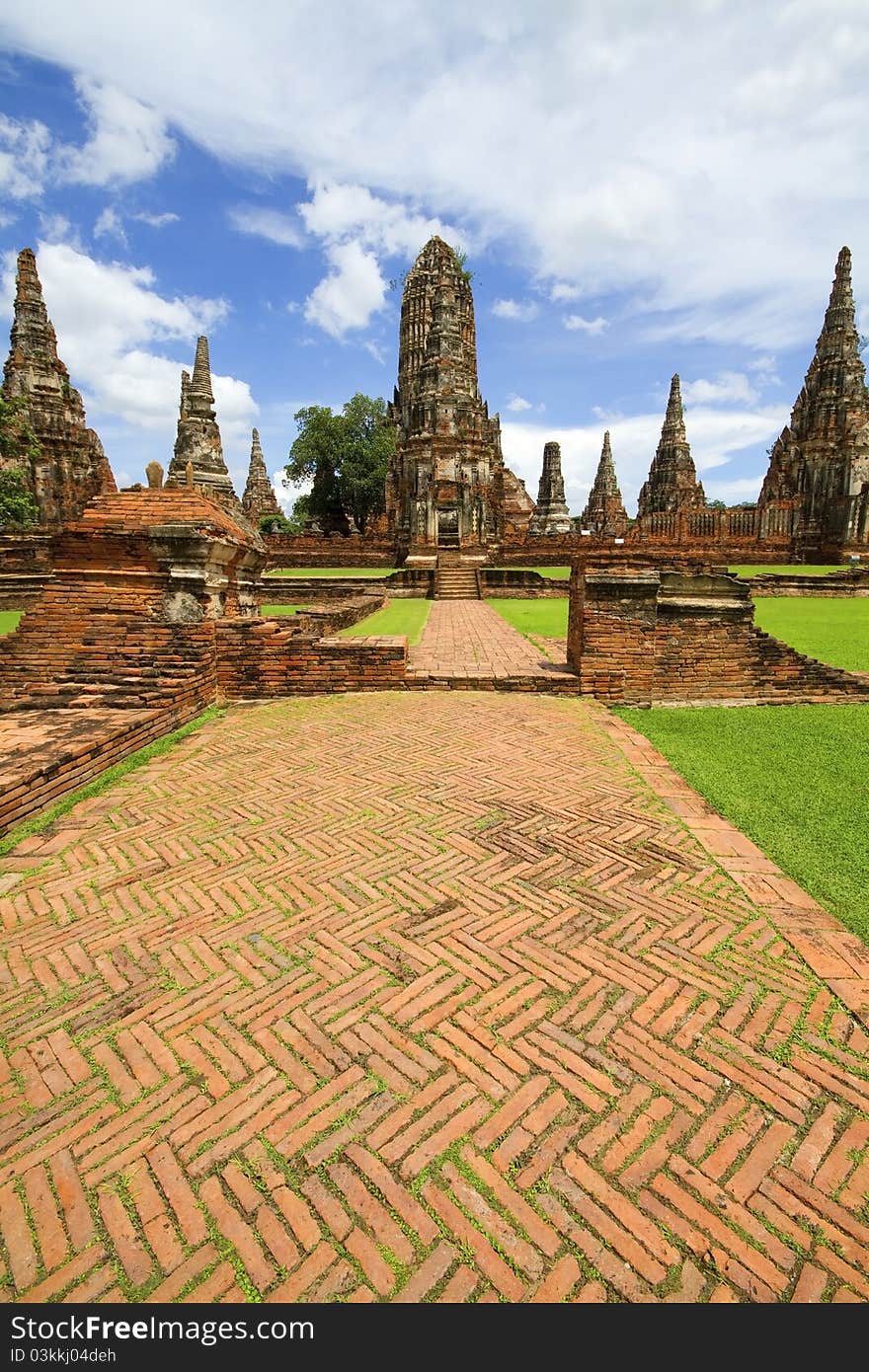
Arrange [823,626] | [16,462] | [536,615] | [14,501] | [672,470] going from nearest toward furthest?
[823,626], [536,615], [14,501], [16,462], [672,470]

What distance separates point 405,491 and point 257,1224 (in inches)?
1082

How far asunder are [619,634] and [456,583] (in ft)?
51.5

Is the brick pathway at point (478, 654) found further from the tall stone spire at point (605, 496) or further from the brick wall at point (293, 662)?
the tall stone spire at point (605, 496)

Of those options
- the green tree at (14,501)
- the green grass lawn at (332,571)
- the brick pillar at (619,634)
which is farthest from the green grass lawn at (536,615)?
the green tree at (14,501)

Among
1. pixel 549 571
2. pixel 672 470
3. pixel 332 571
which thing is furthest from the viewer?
pixel 672 470

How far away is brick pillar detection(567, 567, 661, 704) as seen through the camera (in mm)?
6969

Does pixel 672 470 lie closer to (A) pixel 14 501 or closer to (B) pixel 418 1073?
(A) pixel 14 501

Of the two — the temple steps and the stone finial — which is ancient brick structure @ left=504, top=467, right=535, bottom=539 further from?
the stone finial

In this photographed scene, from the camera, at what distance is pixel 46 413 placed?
22891 millimetres

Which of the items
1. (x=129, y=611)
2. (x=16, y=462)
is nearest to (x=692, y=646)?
(x=129, y=611)

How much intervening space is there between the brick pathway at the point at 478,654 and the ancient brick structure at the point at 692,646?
826 mm

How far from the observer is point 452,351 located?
83.0 feet

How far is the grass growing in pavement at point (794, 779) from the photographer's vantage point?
10.2 feet
